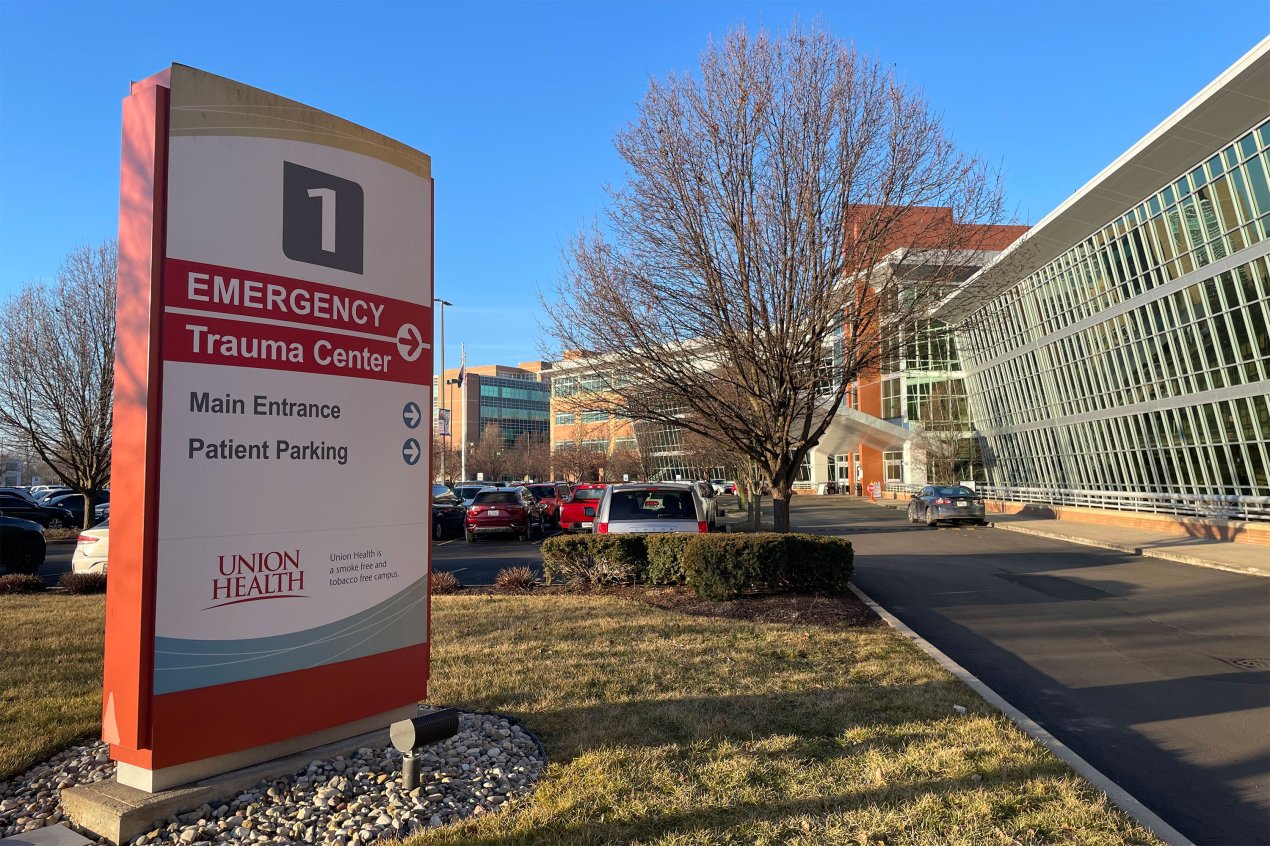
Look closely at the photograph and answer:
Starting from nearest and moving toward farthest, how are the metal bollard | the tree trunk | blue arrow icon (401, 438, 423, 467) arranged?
1. the metal bollard
2. blue arrow icon (401, 438, 423, 467)
3. the tree trunk

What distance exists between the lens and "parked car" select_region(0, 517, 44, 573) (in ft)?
52.0

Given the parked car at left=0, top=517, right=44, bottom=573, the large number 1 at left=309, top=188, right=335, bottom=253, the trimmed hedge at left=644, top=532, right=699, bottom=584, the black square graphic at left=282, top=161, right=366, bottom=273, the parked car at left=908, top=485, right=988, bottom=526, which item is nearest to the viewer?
the black square graphic at left=282, top=161, right=366, bottom=273

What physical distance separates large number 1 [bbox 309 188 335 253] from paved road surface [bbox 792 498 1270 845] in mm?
5701

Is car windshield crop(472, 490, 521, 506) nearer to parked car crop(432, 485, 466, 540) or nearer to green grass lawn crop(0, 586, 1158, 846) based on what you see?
parked car crop(432, 485, 466, 540)

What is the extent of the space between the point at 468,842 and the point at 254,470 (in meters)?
2.20

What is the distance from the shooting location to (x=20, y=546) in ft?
52.8

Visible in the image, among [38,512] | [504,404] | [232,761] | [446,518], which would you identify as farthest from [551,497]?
[504,404]

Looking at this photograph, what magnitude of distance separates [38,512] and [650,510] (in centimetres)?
2664

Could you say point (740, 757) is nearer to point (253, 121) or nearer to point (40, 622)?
point (253, 121)

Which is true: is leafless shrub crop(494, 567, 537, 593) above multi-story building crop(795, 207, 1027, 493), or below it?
below

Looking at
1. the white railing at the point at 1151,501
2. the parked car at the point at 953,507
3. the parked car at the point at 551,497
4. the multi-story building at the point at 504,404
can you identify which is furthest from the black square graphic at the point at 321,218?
the multi-story building at the point at 504,404

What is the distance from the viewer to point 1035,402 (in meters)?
40.6

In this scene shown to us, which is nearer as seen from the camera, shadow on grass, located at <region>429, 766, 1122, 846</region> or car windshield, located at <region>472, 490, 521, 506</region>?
shadow on grass, located at <region>429, 766, 1122, 846</region>

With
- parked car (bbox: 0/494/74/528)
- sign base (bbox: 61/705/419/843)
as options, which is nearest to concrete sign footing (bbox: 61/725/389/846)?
sign base (bbox: 61/705/419/843)
